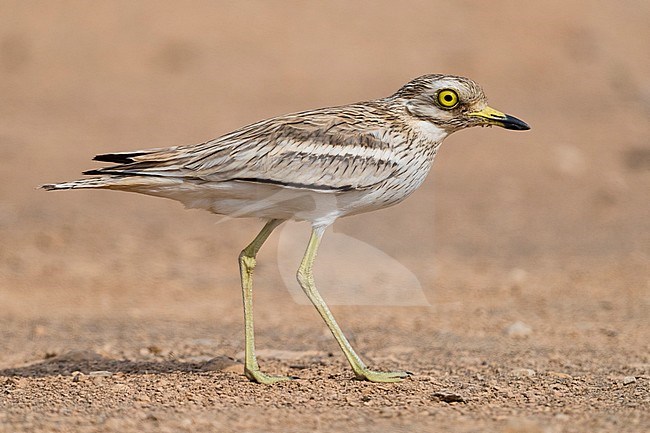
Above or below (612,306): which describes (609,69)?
above

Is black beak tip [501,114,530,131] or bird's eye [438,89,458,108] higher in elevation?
bird's eye [438,89,458,108]

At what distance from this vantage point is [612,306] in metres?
8.70

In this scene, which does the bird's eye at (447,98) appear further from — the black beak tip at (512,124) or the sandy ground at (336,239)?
the sandy ground at (336,239)

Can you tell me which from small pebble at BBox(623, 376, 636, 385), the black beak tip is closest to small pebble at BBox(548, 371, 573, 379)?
small pebble at BBox(623, 376, 636, 385)

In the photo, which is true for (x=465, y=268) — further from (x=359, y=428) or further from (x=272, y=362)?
(x=359, y=428)

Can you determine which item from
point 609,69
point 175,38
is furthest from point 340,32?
point 609,69

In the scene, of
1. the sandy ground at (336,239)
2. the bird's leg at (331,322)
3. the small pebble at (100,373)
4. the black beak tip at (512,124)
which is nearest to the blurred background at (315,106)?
the sandy ground at (336,239)

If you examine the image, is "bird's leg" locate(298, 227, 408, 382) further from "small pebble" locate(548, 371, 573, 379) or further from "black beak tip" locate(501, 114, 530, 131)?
"black beak tip" locate(501, 114, 530, 131)

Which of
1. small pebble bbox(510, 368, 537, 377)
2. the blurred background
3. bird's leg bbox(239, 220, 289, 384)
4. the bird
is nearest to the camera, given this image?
the bird

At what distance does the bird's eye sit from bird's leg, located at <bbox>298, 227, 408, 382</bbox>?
98 cm

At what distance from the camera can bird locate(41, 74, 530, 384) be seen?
5.52 metres

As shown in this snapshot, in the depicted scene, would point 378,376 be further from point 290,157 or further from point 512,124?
point 512,124

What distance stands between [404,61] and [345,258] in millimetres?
8209

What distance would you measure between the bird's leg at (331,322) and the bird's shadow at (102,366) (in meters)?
0.78
